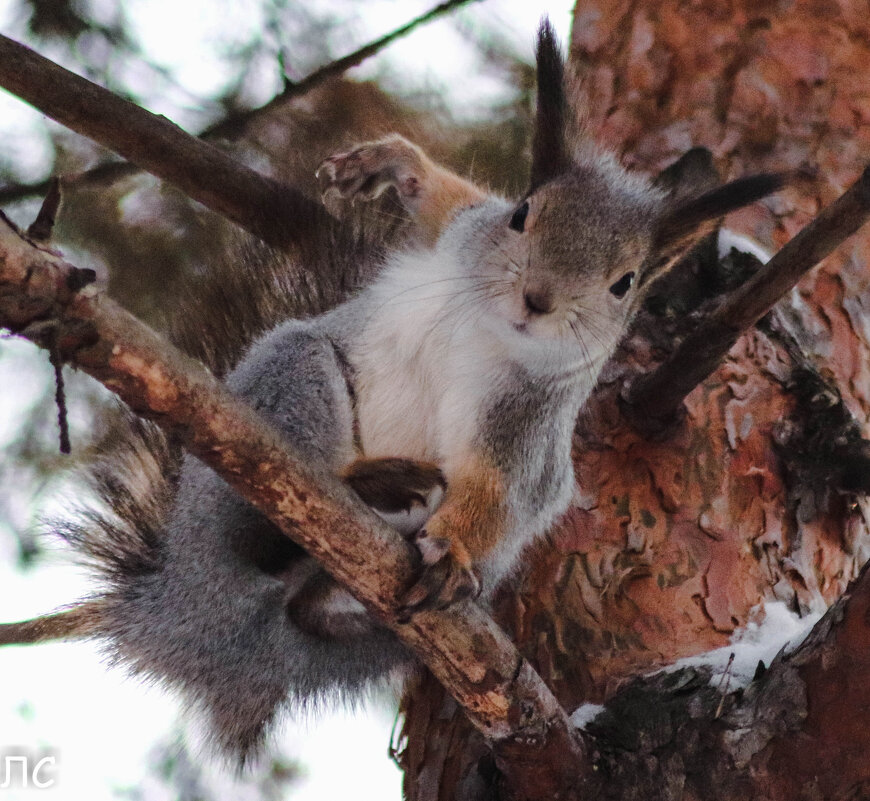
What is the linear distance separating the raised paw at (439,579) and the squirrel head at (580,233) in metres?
0.30

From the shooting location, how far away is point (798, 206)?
6.07ft

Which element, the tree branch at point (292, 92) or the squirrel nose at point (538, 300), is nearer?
the squirrel nose at point (538, 300)

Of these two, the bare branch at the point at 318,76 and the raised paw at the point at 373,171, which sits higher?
the bare branch at the point at 318,76

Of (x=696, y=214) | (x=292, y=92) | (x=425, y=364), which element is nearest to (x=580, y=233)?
(x=696, y=214)

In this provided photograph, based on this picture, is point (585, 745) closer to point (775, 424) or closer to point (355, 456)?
point (355, 456)

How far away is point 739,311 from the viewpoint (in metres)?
1.31

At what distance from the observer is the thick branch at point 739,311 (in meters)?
1.12

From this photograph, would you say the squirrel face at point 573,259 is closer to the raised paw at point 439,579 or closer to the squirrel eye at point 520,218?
the squirrel eye at point 520,218

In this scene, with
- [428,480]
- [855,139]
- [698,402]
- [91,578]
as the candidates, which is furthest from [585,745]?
[855,139]

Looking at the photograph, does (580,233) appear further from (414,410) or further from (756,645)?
(756,645)

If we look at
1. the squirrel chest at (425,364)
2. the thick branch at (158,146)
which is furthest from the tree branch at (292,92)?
the squirrel chest at (425,364)

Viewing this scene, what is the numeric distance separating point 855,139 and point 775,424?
614mm

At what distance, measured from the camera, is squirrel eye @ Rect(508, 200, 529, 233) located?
4.55 feet

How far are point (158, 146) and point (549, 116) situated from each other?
1.86 feet
